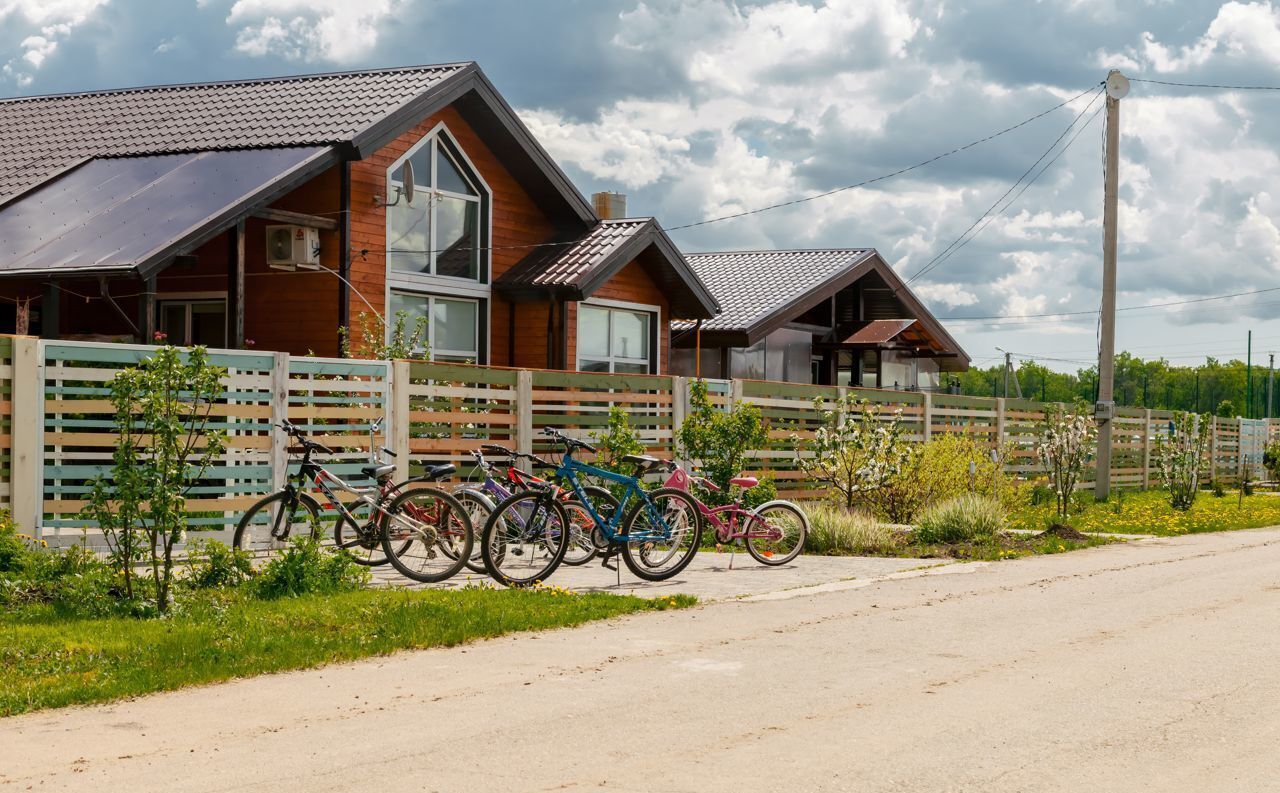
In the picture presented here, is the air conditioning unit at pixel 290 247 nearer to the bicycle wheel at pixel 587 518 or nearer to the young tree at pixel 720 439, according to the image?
the young tree at pixel 720 439

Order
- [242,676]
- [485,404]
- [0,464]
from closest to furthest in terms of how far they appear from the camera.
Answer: [242,676]
[0,464]
[485,404]

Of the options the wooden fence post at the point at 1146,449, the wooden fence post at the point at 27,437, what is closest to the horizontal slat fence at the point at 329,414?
the wooden fence post at the point at 27,437

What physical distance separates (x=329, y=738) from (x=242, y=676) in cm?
172

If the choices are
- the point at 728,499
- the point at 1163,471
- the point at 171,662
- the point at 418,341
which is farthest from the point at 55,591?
the point at 1163,471

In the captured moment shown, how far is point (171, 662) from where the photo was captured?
A: 806 centimetres

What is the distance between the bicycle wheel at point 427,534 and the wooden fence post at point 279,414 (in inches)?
84.3

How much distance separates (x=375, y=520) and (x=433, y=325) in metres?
10.9

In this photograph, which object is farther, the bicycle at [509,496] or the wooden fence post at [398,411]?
the wooden fence post at [398,411]

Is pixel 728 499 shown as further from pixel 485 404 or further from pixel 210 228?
pixel 210 228

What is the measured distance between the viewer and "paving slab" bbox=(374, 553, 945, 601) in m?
11.8

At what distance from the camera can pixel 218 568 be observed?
10.8m

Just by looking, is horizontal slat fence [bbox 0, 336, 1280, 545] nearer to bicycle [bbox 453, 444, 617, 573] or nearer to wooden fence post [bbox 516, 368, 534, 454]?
wooden fence post [bbox 516, 368, 534, 454]

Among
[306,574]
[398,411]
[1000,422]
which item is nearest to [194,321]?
[398,411]

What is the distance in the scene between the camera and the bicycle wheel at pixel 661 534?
40.3ft
